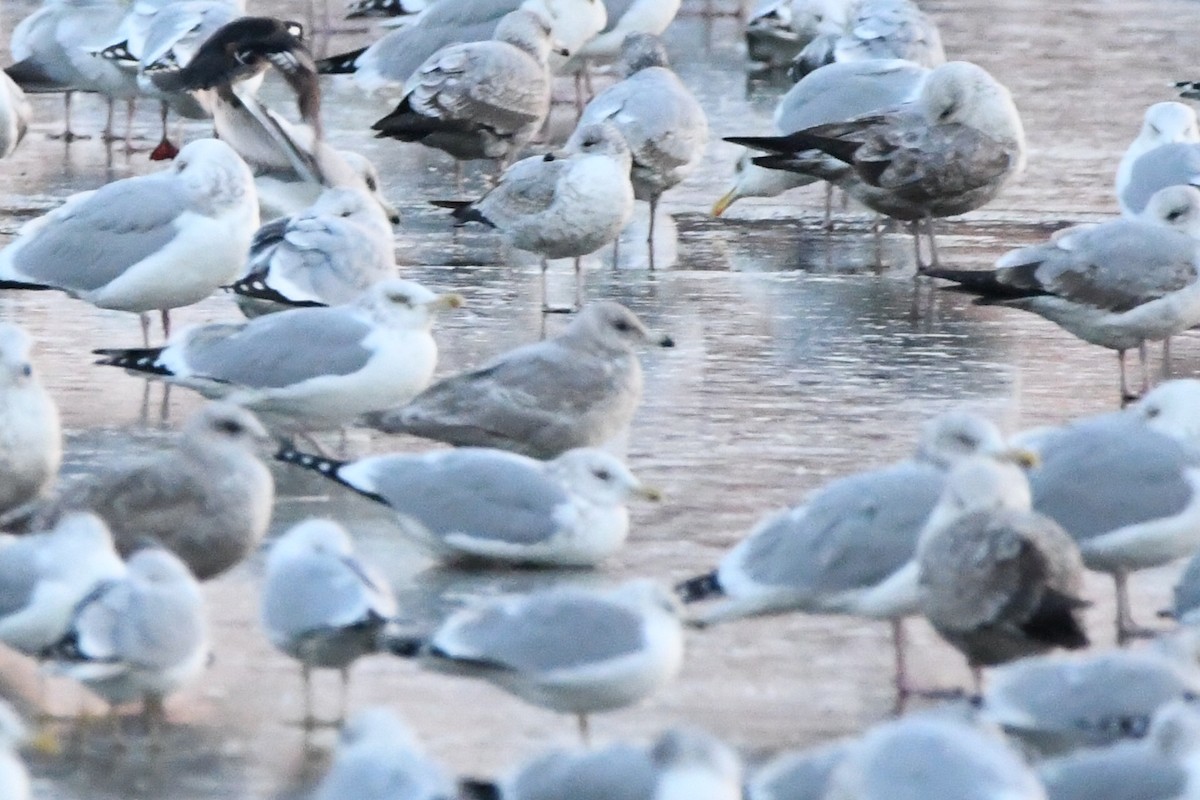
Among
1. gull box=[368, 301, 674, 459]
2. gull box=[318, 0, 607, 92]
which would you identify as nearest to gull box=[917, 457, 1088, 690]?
gull box=[368, 301, 674, 459]

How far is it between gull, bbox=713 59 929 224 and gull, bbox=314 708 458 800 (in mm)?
7895

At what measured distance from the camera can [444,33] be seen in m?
15.1

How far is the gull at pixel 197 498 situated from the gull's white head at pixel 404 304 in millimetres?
1310

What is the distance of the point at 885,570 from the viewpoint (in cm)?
594

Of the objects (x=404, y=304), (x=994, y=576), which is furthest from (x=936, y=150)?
(x=994, y=576)

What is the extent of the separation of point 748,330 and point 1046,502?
3.83 metres

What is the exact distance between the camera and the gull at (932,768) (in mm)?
4184

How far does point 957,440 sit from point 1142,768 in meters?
1.73

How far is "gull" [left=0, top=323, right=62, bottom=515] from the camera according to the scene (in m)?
6.83

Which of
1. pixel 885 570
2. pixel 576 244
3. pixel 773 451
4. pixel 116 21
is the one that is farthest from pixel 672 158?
pixel 885 570

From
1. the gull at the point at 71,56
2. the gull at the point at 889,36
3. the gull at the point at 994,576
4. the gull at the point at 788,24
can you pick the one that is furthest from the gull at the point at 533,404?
the gull at the point at 788,24

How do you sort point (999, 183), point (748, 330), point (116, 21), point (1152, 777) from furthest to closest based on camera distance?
point (116, 21) → point (999, 183) → point (748, 330) → point (1152, 777)

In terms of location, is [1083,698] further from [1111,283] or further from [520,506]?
[1111,283]

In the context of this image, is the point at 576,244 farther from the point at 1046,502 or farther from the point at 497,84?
the point at 1046,502
